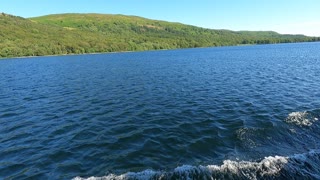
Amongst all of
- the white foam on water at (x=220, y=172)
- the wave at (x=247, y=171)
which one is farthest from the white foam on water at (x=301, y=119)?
the white foam on water at (x=220, y=172)

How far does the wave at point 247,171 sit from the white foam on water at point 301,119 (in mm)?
7472

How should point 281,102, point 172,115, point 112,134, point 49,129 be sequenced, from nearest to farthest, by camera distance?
point 112,134, point 49,129, point 172,115, point 281,102

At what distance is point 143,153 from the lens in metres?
17.9

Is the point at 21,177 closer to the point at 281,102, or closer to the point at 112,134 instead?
the point at 112,134

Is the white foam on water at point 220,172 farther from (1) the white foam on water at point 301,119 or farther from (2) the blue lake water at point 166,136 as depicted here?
(1) the white foam on water at point 301,119

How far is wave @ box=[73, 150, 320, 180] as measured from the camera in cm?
1413

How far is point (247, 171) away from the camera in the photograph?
14484 millimetres

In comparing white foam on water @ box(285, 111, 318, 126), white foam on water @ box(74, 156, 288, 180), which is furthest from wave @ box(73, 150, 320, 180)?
white foam on water @ box(285, 111, 318, 126)

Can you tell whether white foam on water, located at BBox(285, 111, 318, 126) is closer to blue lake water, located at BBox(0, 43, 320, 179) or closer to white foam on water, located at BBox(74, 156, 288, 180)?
blue lake water, located at BBox(0, 43, 320, 179)

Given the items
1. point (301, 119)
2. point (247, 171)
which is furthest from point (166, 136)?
point (301, 119)

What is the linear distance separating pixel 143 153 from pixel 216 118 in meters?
10.1

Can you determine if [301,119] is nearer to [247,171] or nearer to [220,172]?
[247,171]

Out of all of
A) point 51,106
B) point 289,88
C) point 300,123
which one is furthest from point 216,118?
point 51,106

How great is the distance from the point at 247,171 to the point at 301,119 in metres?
12.3
